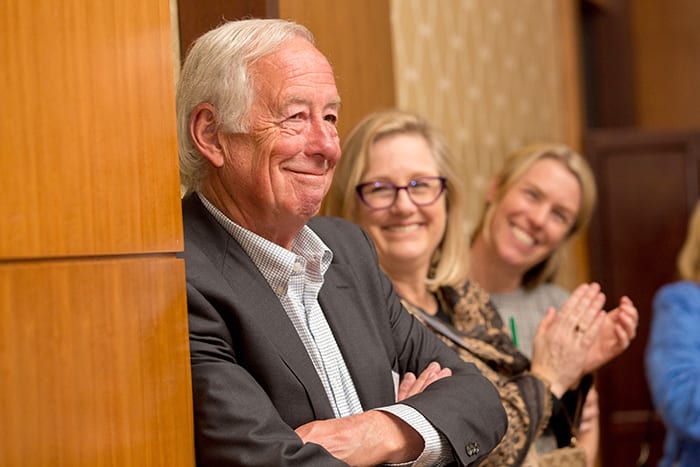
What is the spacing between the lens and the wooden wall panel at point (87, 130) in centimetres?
136

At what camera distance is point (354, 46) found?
284 cm

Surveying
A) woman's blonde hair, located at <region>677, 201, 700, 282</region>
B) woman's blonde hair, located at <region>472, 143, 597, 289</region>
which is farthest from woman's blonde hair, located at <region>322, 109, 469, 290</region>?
woman's blonde hair, located at <region>677, 201, 700, 282</region>

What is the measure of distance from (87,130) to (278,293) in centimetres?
56

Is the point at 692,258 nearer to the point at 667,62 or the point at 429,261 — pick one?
the point at 429,261

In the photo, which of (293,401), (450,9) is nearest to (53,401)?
(293,401)

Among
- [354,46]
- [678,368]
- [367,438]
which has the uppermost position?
[354,46]

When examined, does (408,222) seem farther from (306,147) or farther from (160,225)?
(160,225)

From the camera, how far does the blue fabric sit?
11.4 ft

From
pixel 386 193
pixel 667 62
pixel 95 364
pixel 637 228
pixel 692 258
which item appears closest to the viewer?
pixel 95 364

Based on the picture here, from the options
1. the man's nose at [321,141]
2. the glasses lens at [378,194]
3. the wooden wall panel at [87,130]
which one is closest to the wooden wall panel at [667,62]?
the glasses lens at [378,194]

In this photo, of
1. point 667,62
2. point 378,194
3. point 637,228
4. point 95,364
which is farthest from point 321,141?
point 667,62

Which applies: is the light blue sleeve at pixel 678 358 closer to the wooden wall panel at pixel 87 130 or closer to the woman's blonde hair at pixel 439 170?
the woman's blonde hair at pixel 439 170

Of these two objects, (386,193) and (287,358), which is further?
(386,193)

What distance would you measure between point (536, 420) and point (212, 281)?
1.15m
